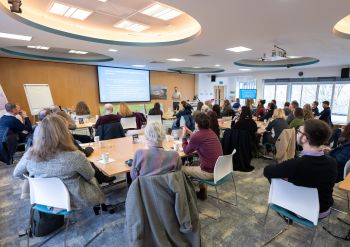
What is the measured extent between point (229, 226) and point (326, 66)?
30.3 feet

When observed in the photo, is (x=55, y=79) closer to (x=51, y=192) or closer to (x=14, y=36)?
(x=14, y=36)

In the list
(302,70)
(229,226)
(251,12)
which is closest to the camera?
(229,226)

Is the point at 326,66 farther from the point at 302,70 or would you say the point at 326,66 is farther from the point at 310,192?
the point at 310,192

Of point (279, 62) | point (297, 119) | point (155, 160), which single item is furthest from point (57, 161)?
point (279, 62)

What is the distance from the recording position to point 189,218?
1.62m

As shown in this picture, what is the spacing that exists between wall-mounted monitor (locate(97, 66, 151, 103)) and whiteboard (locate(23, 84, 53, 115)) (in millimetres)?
2086

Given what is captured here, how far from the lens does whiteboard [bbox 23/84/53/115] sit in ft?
21.7

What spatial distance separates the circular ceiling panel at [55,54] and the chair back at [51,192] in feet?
18.8

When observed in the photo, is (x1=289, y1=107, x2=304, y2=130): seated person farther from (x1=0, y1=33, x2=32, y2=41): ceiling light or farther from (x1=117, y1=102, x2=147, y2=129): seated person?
(x1=0, y1=33, x2=32, y2=41): ceiling light

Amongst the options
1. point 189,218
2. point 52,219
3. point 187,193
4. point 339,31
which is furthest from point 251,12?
point 52,219

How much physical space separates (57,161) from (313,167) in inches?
81.9

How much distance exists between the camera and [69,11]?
3.49 meters

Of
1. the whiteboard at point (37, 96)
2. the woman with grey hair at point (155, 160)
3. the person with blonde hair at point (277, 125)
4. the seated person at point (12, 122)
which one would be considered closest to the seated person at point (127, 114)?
the seated person at point (12, 122)

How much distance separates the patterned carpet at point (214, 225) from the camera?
2.10 m
